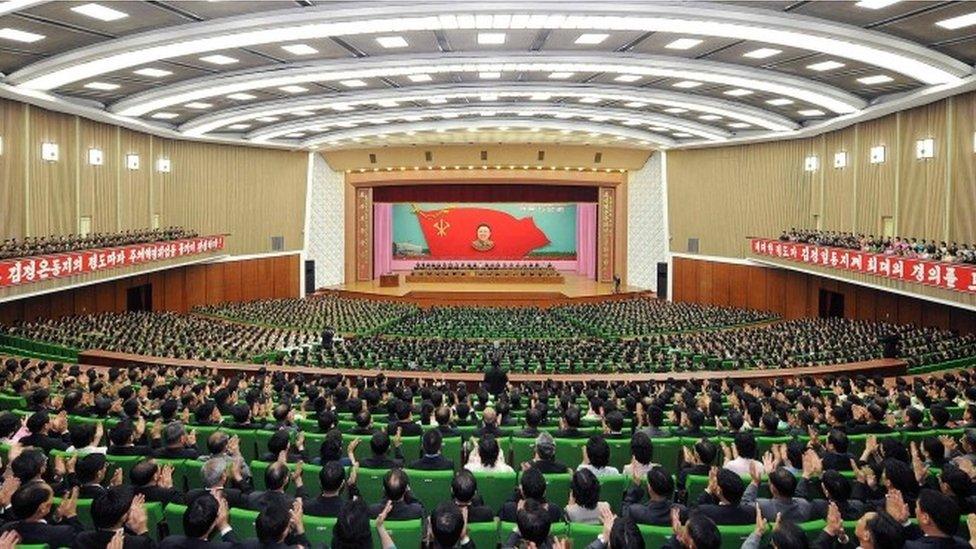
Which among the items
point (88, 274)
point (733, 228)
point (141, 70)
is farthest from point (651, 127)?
point (88, 274)

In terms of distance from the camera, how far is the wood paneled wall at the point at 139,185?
53.8 feet

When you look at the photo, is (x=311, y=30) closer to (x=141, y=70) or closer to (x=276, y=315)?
(x=141, y=70)

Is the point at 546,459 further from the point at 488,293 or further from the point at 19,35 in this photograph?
the point at 488,293

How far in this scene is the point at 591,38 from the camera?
13.4 meters

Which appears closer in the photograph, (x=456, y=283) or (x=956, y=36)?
(x=956, y=36)

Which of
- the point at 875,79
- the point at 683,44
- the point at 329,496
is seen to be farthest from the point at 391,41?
the point at 329,496

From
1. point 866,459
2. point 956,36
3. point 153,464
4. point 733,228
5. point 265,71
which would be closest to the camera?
point 153,464

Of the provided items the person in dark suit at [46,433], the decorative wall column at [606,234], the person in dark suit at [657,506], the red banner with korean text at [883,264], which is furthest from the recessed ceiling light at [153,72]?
the decorative wall column at [606,234]

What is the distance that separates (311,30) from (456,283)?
19.1 m

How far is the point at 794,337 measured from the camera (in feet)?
50.0

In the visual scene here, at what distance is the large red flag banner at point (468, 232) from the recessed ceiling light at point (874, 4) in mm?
23626

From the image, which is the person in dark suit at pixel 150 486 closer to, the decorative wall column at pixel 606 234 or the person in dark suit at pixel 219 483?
A: the person in dark suit at pixel 219 483

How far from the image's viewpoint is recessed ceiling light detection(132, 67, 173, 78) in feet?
48.3

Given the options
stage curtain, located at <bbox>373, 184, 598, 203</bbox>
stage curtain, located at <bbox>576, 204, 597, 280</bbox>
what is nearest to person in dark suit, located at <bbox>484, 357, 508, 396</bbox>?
stage curtain, located at <bbox>373, 184, 598, 203</bbox>
